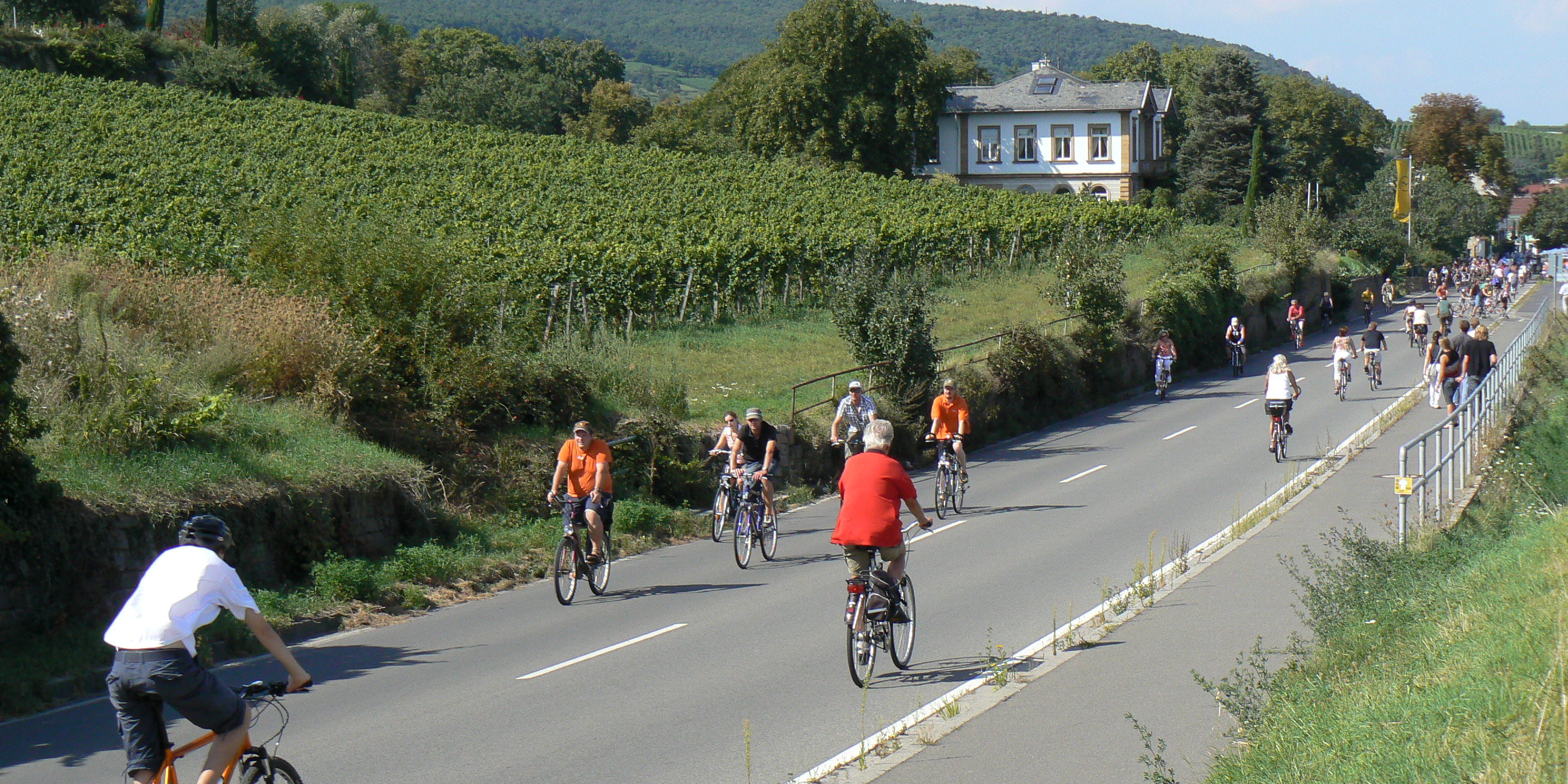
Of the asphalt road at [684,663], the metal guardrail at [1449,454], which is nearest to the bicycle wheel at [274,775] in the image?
the asphalt road at [684,663]

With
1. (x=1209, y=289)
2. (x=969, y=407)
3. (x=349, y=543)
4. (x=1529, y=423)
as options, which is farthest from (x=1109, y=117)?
(x=349, y=543)

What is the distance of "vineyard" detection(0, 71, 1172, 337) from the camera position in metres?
29.2

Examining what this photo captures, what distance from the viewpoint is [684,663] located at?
33.4 feet

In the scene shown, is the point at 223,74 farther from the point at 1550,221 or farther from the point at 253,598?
the point at 1550,221

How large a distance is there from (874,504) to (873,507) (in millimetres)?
19

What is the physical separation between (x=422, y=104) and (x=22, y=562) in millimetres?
73162

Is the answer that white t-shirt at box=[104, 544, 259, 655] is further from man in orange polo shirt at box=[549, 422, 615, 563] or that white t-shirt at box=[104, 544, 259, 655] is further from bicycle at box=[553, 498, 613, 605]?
man in orange polo shirt at box=[549, 422, 615, 563]

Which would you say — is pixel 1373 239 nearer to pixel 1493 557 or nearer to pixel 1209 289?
pixel 1209 289

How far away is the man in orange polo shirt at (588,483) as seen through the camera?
1309 centimetres

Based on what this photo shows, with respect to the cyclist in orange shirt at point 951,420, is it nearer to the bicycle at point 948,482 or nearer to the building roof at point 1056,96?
the bicycle at point 948,482

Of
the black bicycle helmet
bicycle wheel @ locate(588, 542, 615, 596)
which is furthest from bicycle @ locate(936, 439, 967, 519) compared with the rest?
the black bicycle helmet

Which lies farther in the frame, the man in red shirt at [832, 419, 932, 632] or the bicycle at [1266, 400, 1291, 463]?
the bicycle at [1266, 400, 1291, 463]

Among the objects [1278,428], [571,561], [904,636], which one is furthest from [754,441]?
[1278,428]

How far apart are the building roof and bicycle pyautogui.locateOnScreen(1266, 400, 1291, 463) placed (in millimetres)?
58435
